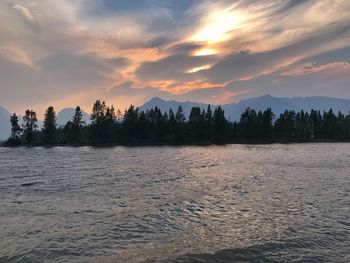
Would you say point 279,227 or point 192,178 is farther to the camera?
point 192,178

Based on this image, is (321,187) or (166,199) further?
(321,187)

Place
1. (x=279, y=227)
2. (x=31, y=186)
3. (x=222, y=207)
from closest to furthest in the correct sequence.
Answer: (x=279, y=227), (x=222, y=207), (x=31, y=186)

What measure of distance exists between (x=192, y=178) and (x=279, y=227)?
28.8 m

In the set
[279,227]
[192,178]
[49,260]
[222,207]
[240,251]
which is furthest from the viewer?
[192,178]

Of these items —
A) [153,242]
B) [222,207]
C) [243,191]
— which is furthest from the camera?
[243,191]

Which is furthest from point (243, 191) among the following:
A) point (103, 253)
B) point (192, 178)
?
point (103, 253)

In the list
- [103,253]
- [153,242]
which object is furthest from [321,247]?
[103,253]

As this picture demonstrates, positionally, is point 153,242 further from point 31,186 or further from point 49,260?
point 31,186

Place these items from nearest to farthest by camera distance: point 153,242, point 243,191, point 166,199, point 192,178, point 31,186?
1. point 153,242
2. point 166,199
3. point 243,191
4. point 31,186
5. point 192,178

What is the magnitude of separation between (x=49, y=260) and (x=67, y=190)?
23.3m

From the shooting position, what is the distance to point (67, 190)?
42.0m

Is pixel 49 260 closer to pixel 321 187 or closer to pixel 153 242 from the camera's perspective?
pixel 153 242

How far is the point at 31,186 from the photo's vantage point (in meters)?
45.1

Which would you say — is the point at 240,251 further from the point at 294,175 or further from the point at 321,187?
the point at 294,175
